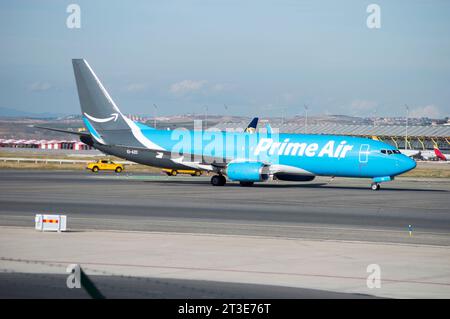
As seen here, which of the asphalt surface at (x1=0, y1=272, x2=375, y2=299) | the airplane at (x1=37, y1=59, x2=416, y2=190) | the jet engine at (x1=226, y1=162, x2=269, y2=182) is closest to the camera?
the asphalt surface at (x1=0, y1=272, x2=375, y2=299)

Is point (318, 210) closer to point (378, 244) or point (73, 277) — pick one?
point (378, 244)

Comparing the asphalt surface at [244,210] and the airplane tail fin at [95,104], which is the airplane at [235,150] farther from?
the asphalt surface at [244,210]

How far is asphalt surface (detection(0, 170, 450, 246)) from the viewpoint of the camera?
3294cm

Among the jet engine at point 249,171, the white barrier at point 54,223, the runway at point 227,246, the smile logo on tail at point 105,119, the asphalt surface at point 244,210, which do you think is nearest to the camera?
the runway at point 227,246

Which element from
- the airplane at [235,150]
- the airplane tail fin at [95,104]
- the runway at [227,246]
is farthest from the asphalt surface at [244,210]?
the airplane tail fin at [95,104]

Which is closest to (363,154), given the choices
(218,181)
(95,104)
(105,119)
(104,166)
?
(218,181)

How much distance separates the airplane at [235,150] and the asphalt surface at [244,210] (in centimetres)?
205

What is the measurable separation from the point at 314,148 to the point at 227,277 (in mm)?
43916

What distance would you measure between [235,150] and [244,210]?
25037mm

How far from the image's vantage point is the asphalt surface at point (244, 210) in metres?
32.9

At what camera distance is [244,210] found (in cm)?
4278

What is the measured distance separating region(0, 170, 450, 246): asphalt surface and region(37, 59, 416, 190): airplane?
6.73 ft

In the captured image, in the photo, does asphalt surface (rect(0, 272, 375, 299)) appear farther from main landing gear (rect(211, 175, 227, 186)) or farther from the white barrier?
main landing gear (rect(211, 175, 227, 186))

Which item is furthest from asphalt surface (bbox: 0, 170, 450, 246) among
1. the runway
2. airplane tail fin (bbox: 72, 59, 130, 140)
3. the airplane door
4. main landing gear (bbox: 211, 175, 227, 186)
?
airplane tail fin (bbox: 72, 59, 130, 140)
